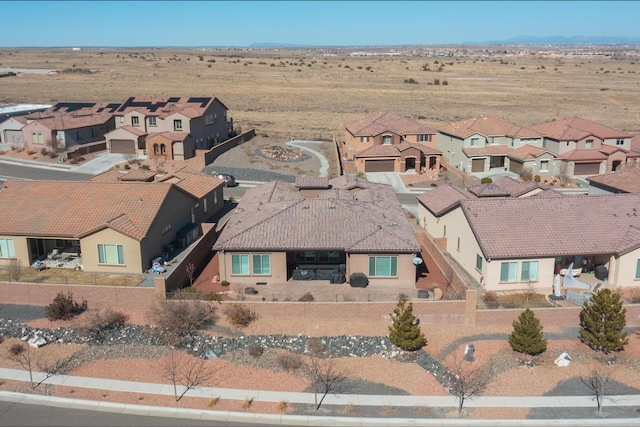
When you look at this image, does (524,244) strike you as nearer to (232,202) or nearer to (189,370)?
(189,370)

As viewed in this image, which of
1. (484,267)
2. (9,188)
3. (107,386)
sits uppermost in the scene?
(9,188)

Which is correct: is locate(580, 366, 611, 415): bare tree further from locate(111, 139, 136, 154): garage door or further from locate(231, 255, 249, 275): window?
locate(111, 139, 136, 154): garage door

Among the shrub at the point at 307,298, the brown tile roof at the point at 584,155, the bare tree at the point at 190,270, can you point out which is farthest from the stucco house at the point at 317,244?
the brown tile roof at the point at 584,155

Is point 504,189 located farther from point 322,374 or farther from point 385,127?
point 385,127

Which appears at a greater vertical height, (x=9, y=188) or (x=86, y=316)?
(x=9, y=188)

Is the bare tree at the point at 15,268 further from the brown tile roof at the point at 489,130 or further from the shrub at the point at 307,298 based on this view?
the brown tile roof at the point at 489,130

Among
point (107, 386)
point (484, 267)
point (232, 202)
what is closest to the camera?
point (107, 386)

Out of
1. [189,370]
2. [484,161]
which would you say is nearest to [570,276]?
[189,370]
